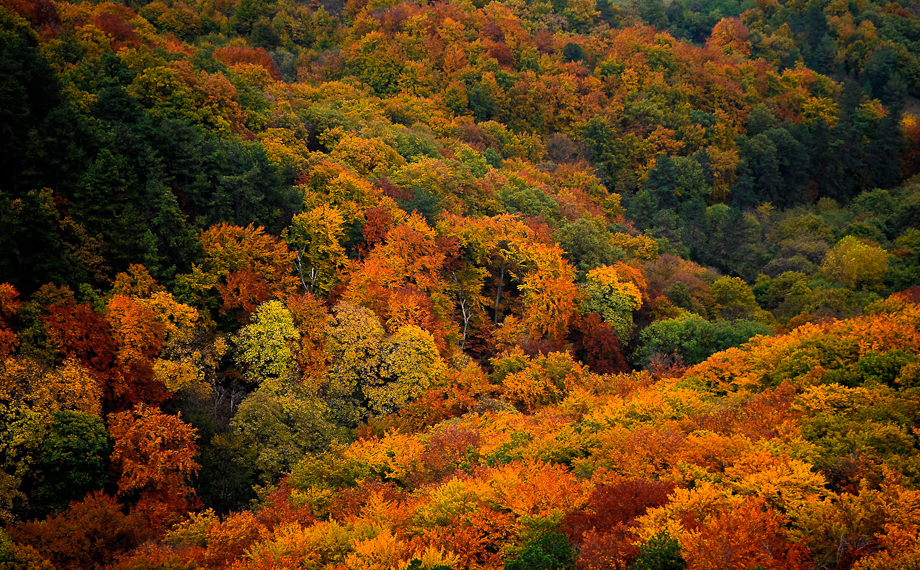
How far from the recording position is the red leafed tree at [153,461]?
33.3m

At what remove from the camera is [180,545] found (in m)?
30.0

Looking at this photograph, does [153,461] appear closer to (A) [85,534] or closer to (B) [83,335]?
(A) [85,534]

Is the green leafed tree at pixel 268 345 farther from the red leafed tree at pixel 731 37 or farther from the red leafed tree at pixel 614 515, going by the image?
the red leafed tree at pixel 731 37

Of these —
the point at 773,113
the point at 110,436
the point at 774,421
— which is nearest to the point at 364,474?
the point at 110,436

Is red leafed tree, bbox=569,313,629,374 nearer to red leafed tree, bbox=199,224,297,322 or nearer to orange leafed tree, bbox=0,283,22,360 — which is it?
red leafed tree, bbox=199,224,297,322

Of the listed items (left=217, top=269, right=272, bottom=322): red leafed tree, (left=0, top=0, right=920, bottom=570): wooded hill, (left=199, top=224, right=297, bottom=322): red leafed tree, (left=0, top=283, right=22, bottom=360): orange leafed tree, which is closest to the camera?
(left=0, top=0, right=920, bottom=570): wooded hill

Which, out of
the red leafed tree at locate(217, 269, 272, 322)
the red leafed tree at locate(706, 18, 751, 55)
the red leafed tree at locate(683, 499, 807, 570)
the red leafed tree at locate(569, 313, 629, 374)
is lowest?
the red leafed tree at locate(569, 313, 629, 374)

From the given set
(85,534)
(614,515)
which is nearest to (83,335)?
(85,534)

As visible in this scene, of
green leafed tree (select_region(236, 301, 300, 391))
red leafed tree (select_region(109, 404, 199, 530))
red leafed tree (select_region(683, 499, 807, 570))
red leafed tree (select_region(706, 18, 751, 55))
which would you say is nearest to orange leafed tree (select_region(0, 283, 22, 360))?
red leafed tree (select_region(109, 404, 199, 530))

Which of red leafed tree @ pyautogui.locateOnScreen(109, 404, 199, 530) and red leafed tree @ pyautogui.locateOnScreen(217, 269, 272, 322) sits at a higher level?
red leafed tree @ pyautogui.locateOnScreen(217, 269, 272, 322)

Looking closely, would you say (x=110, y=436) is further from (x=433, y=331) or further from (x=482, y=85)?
(x=482, y=85)

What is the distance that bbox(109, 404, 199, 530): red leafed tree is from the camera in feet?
109

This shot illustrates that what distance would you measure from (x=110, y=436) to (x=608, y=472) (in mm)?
20181

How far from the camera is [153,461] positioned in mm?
34094
